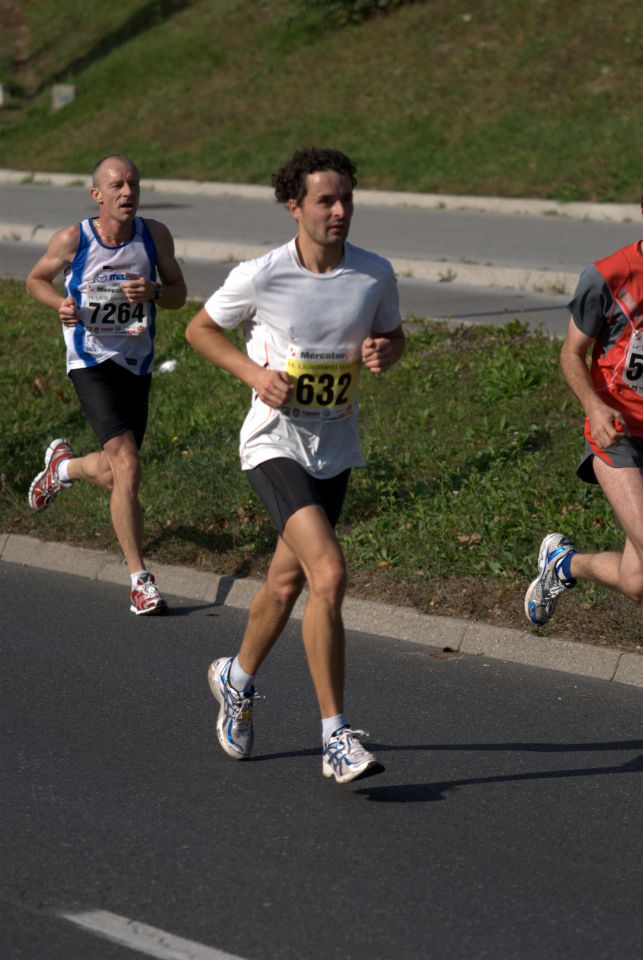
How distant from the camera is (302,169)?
5.40 m

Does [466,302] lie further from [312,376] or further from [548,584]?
[312,376]

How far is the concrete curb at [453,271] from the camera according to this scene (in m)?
14.9

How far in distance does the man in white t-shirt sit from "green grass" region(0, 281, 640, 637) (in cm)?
211

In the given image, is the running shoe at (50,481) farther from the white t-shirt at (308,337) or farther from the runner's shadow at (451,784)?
the runner's shadow at (451,784)

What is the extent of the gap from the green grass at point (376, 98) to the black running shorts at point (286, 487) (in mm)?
16277

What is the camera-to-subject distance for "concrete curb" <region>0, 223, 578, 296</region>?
48.7 ft

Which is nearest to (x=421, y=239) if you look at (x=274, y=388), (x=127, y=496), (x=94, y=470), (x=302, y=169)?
(x=94, y=470)

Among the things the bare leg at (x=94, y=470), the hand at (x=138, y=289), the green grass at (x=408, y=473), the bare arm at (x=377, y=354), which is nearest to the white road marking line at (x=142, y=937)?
the bare arm at (x=377, y=354)

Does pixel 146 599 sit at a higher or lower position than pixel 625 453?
lower

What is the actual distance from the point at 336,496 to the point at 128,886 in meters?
1.67

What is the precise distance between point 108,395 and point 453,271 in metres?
8.28

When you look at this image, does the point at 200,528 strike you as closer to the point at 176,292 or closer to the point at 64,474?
the point at 64,474

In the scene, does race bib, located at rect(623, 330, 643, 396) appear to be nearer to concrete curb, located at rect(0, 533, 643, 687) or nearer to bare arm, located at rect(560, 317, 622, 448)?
bare arm, located at rect(560, 317, 622, 448)

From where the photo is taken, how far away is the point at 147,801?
17.4 feet
